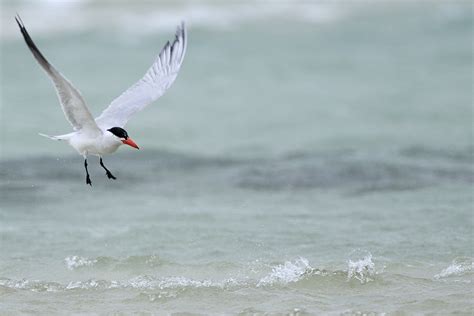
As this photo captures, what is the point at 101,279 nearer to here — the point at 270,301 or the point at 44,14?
the point at 270,301

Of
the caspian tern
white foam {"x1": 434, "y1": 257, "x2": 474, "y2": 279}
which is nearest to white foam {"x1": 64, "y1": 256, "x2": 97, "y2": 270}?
the caspian tern

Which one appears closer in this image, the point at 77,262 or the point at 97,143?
the point at 97,143

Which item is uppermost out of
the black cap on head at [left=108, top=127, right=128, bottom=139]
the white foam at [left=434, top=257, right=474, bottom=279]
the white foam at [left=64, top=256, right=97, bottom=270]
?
the black cap on head at [left=108, top=127, right=128, bottom=139]

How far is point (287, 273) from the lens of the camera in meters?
9.08

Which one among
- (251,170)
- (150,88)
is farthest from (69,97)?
(251,170)

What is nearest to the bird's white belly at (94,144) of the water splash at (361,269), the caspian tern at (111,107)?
the caspian tern at (111,107)

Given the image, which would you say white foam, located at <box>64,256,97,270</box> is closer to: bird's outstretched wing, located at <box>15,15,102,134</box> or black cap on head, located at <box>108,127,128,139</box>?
bird's outstretched wing, located at <box>15,15,102,134</box>

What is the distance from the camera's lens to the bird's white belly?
8.66m

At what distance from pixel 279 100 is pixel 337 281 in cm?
1048

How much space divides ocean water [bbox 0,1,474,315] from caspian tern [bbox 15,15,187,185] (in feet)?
4.21

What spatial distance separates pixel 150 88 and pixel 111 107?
45 centimetres

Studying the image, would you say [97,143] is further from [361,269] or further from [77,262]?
[361,269]

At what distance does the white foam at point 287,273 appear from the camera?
8.90 m

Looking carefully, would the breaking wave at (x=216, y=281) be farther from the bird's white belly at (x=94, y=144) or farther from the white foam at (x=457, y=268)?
the bird's white belly at (x=94, y=144)
